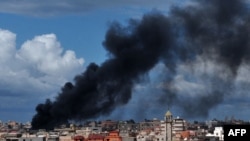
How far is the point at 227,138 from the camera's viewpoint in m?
19.3

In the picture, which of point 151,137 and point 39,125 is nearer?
point 39,125

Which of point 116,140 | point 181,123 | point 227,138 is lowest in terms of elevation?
point 227,138

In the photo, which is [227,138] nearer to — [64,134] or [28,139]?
[28,139]

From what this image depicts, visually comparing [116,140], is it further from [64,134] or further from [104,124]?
[104,124]

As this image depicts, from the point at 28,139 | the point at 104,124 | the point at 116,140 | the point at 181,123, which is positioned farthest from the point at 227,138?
the point at 104,124

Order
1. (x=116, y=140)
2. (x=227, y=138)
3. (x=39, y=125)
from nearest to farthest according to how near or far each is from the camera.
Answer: (x=227, y=138), (x=116, y=140), (x=39, y=125)

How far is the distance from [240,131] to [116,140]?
3541 inches

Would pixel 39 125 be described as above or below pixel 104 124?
below

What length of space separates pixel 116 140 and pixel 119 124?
291 ft

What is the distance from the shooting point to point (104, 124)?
195250 millimetres

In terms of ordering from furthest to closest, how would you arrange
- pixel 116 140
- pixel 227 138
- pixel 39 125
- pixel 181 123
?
pixel 181 123
pixel 39 125
pixel 116 140
pixel 227 138

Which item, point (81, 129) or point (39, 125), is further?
point (81, 129)

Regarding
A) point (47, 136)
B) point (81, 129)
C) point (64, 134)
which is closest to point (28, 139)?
point (47, 136)

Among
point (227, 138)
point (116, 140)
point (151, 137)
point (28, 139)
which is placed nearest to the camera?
point (227, 138)
